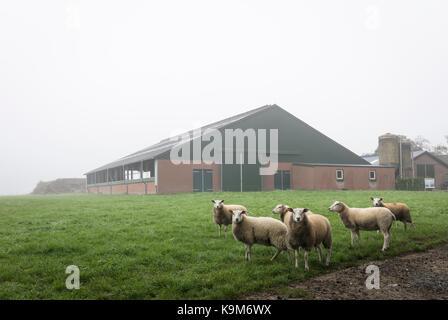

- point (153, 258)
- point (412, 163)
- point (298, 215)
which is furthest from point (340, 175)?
point (153, 258)

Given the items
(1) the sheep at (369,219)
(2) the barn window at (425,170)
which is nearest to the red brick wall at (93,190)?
(2) the barn window at (425,170)

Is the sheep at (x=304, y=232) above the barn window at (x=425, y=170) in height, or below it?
below

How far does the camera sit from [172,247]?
8031 mm

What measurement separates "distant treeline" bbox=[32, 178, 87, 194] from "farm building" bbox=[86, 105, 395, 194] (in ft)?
112

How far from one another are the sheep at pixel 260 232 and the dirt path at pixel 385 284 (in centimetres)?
117

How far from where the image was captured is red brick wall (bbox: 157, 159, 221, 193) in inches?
1168

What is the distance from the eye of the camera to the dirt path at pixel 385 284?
518cm

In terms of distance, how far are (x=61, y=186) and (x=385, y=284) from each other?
73168 millimetres

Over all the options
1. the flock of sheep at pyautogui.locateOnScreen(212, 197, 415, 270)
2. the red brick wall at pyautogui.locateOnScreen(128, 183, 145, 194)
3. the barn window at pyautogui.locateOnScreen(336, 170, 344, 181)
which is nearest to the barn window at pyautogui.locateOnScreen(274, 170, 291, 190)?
the barn window at pyautogui.locateOnScreen(336, 170, 344, 181)

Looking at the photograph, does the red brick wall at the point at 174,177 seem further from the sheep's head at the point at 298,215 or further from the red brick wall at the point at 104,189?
the sheep's head at the point at 298,215

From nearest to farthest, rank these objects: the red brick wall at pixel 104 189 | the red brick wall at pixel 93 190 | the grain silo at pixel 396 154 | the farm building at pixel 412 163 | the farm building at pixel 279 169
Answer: the farm building at pixel 279 169 → the grain silo at pixel 396 154 → the farm building at pixel 412 163 → the red brick wall at pixel 104 189 → the red brick wall at pixel 93 190
